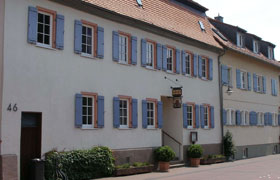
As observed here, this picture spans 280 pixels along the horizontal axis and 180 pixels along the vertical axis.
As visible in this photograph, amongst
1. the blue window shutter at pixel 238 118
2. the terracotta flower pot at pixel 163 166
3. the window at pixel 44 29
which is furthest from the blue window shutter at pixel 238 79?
the window at pixel 44 29

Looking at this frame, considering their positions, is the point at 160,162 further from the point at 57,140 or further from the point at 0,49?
the point at 0,49

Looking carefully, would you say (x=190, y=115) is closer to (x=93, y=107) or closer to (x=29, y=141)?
(x=93, y=107)

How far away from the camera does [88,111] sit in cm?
1675

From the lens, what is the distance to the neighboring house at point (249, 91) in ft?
91.2

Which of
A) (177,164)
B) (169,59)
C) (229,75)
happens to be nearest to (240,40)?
(229,75)

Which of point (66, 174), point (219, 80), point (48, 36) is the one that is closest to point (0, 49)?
point (48, 36)

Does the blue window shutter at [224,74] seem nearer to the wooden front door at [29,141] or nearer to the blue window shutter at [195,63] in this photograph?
the blue window shutter at [195,63]

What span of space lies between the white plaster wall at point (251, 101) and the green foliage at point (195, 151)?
5.00 metres

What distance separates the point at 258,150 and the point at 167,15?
14279 millimetres

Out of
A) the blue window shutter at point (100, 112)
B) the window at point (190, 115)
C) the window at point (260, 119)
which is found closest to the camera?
the blue window shutter at point (100, 112)

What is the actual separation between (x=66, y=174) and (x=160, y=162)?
232 inches

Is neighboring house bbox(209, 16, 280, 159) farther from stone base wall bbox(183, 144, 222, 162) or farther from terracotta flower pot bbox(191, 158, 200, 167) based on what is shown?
terracotta flower pot bbox(191, 158, 200, 167)

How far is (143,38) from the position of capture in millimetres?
20047

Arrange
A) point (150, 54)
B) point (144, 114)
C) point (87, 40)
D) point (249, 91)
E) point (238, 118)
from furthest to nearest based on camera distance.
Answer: point (249, 91), point (238, 118), point (150, 54), point (144, 114), point (87, 40)
